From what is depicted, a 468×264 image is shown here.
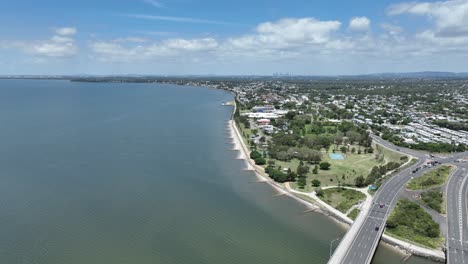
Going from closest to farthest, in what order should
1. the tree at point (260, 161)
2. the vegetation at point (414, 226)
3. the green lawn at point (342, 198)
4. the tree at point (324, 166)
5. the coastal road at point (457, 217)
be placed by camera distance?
the coastal road at point (457, 217), the vegetation at point (414, 226), the green lawn at point (342, 198), the tree at point (324, 166), the tree at point (260, 161)

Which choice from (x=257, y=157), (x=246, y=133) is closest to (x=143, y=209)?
(x=257, y=157)

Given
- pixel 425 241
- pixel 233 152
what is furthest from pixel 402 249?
pixel 233 152

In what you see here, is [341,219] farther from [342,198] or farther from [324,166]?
[324,166]

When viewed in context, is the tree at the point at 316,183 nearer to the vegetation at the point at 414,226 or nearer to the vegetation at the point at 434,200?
the vegetation at the point at 414,226

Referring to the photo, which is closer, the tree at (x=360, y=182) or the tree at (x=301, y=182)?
the tree at (x=360, y=182)

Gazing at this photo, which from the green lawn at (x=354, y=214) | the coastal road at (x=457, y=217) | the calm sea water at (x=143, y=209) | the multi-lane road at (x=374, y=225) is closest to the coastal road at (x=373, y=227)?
the multi-lane road at (x=374, y=225)
